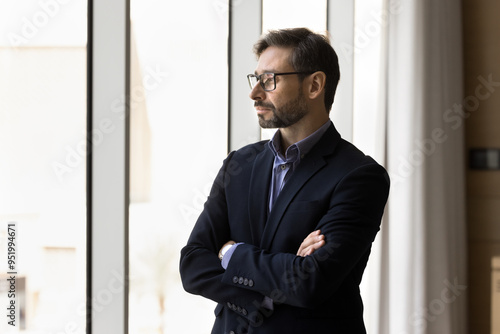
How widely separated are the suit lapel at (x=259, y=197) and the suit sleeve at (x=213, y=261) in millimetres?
110

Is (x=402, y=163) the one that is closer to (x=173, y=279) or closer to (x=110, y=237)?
(x=173, y=279)

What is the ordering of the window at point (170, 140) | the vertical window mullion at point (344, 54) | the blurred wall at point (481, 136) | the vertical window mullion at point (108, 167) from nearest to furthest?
the vertical window mullion at point (108, 167) < the window at point (170, 140) < the vertical window mullion at point (344, 54) < the blurred wall at point (481, 136)

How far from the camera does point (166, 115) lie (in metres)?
2.99

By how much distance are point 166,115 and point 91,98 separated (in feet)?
1.94

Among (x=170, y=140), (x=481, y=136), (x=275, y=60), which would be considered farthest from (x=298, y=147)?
(x=481, y=136)

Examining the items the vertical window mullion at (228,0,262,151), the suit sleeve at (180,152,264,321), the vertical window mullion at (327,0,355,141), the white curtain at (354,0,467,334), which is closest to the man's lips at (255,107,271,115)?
the suit sleeve at (180,152,264,321)

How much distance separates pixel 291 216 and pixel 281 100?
348 mm

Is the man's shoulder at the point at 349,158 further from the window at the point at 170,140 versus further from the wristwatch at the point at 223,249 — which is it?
the window at the point at 170,140

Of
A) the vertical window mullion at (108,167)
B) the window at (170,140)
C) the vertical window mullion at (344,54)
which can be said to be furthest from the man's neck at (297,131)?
the vertical window mullion at (344,54)

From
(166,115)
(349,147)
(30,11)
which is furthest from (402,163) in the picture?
(30,11)

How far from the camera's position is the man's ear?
6.44 ft

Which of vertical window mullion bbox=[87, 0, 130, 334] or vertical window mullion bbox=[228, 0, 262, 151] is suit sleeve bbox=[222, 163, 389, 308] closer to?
vertical window mullion bbox=[87, 0, 130, 334]

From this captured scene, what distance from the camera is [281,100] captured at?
193cm

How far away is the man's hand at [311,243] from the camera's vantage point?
178 centimetres
